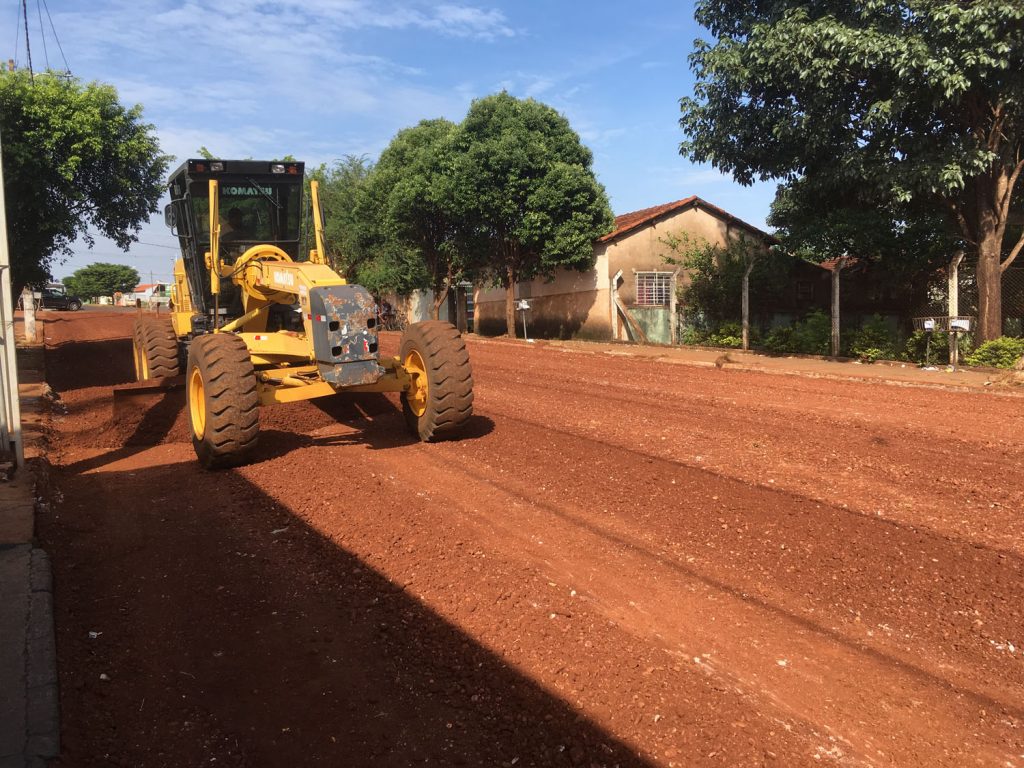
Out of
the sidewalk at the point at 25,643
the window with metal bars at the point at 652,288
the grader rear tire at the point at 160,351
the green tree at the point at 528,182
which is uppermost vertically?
the green tree at the point at 528,182

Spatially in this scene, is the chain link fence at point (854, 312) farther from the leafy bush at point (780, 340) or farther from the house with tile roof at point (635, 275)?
the house with tile roof at point (635, 275)

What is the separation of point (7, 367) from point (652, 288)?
20.1 metres

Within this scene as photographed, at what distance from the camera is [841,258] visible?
1559 cm

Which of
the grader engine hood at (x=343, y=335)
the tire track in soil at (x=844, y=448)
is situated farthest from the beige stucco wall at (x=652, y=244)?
the grader engine hood at (x=343, y=335)

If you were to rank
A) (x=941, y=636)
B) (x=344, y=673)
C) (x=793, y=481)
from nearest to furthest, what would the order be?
1. (x=344, y=673)
2. (x=941, y=636)
3. (x=793, y=481)

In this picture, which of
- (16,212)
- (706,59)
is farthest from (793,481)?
(16,212)

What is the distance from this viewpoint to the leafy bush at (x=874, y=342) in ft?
49.3

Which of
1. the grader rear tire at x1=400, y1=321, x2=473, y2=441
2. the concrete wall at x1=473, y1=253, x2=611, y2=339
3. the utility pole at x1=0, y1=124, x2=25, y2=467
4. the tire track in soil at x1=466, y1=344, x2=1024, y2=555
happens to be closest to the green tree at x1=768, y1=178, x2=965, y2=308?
the tire track in soil at x1=466, y1=344, x2=1024, y2=555

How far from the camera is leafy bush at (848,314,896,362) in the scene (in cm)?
1502

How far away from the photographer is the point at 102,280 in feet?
318

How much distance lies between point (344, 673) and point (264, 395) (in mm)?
4395

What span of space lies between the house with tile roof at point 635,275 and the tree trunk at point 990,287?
927 centimetres

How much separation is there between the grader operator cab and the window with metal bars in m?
16.3

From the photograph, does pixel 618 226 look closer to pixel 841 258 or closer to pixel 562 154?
pixel 562 154
